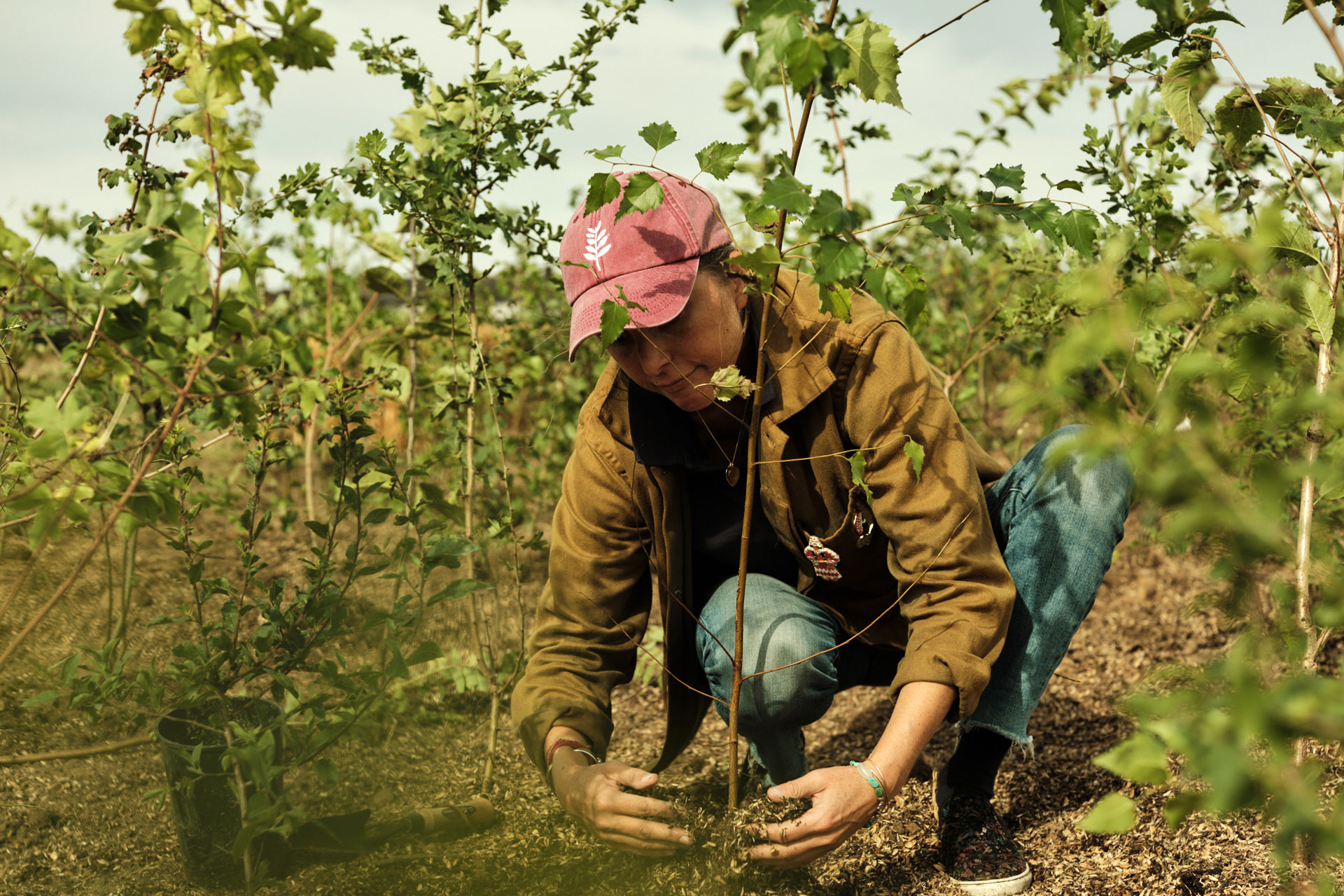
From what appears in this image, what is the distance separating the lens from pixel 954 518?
63.7 inches

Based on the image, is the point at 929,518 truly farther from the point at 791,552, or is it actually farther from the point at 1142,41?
the point at 1142,41

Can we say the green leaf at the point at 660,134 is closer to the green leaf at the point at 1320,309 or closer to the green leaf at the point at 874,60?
the green leaf at the point at 874,60

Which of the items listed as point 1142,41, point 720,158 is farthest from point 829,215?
point 1142,41

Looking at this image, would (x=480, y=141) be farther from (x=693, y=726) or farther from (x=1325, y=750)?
(x=1325, y=750)

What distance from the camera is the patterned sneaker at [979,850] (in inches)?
67.4

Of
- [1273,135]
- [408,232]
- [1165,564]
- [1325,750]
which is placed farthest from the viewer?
[1165,564]

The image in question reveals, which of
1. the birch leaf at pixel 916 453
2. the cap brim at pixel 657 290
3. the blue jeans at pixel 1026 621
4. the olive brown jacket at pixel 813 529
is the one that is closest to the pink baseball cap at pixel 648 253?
the cap brim at pixel 657 290

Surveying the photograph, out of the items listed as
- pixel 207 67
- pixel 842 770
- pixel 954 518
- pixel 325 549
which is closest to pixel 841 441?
pixel 954 518

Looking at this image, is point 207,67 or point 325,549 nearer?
point 207,67

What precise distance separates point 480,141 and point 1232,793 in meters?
1.89

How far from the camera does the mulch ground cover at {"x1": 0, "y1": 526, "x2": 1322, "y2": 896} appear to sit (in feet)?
5.61

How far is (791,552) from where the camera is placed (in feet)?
6.60

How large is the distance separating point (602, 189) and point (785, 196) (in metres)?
0.26

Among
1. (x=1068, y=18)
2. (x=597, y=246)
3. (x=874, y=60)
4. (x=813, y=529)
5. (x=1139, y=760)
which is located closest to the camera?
(x=1139, y=760)
